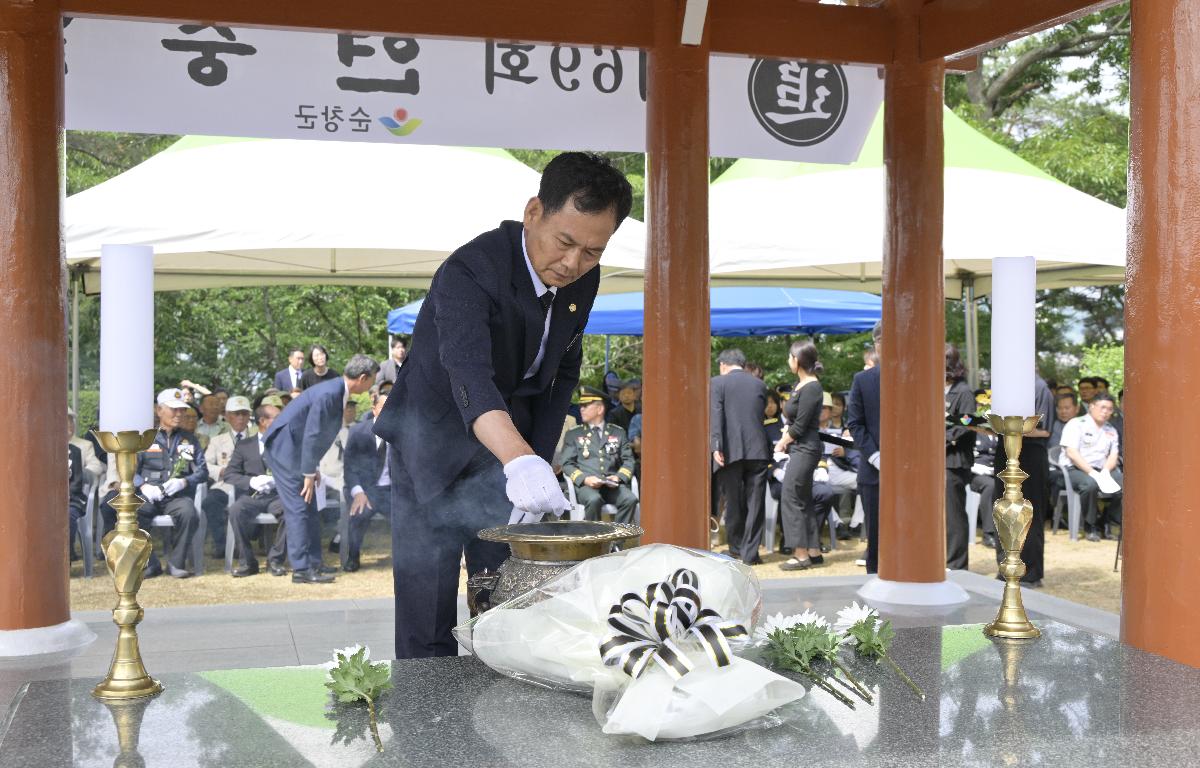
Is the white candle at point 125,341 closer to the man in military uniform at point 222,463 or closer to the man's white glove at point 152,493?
the man's white glove at point 152,493

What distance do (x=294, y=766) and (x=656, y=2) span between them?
417cm

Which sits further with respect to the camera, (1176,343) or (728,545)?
(728,545)

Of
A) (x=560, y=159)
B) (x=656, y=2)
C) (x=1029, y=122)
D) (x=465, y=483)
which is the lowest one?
(x=465, y=483)

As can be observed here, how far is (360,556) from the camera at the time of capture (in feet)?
27.0

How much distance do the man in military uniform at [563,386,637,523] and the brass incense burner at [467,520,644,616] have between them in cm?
594

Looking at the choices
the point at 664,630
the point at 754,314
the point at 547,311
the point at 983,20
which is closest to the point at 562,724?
the point at 664,630

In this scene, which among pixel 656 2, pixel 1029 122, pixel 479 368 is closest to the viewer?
pixel 479 368

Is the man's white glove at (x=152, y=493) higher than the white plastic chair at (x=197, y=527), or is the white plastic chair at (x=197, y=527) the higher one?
the man's white glove at (x=152, y=493)

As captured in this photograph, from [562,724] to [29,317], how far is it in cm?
349

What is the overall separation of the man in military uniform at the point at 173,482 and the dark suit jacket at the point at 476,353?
16.3 feet

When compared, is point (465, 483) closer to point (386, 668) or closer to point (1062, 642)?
point (386, 668)

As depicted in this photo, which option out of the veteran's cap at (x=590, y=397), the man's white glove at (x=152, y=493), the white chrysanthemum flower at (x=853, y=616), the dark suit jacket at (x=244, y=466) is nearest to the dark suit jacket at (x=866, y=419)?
the veteran's cap at (x=590, y=397)

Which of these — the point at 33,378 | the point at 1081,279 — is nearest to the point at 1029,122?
the point at 1081,279

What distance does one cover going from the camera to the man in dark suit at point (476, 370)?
2.55 metres
